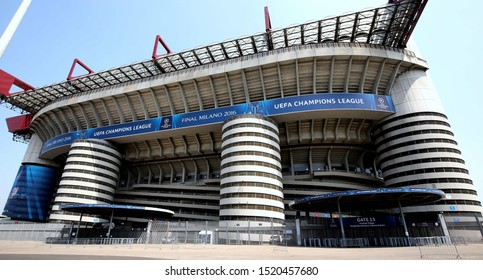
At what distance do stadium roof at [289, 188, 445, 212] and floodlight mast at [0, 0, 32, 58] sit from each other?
87.3 feet

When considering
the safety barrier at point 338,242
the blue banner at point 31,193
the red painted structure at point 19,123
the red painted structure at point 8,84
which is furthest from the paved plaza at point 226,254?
the red painted structure at point 19,123

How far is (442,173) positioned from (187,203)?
169ft

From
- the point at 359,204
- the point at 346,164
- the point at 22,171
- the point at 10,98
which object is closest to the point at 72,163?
the point at 22,171

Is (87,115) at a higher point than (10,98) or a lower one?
lower

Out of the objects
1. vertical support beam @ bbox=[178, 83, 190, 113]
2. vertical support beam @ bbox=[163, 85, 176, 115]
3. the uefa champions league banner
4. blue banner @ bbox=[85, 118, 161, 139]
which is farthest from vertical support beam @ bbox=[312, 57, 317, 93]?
blue banner @ bbox=[85, 118, 161, 139]

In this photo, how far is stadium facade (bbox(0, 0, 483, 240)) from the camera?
41.5 m

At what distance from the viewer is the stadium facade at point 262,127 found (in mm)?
41469

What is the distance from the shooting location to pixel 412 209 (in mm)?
39906

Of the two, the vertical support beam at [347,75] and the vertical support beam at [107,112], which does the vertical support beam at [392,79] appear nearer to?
the vertical support beam at [347,75]

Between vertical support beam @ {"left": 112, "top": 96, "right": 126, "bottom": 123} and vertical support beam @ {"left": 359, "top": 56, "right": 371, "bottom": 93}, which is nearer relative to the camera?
vertical support beam @ {"left": 359, "top": 56, "right": 371, "bottom": 93}

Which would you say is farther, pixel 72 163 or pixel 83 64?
pixel 83 64

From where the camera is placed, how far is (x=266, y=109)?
47.2 meters

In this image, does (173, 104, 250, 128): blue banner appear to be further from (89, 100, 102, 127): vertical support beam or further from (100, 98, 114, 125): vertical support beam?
(89, 100, 102, 127): vertical support beam

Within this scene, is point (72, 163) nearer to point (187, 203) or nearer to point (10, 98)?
point (187, 203)
